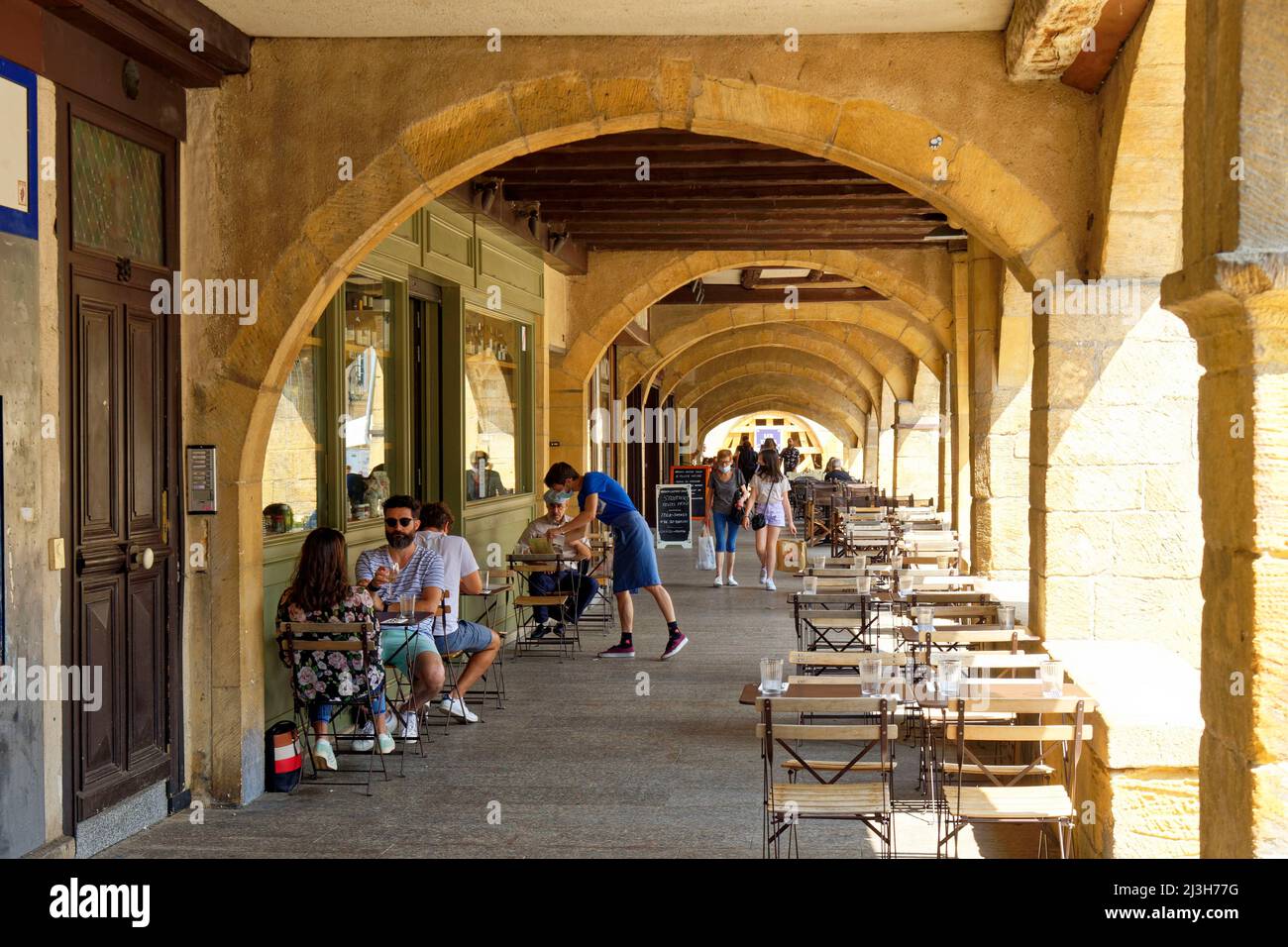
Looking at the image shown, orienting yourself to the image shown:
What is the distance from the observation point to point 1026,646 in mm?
5312

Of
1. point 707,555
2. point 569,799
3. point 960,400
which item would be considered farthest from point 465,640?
point 707,555

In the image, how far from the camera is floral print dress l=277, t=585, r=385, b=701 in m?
5.28

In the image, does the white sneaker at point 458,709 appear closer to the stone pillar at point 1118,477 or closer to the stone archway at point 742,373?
the stone pillar at point 1118,477

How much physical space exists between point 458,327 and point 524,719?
2.61m

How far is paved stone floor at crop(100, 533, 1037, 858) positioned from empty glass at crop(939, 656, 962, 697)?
54cm

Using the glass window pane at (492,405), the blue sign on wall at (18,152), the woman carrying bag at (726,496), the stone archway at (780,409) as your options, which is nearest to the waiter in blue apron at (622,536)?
the glass window pane at (492,405)

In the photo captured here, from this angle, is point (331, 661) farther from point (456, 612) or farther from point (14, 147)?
point (14, 147)

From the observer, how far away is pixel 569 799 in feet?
16.6

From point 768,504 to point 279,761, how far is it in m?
7.22

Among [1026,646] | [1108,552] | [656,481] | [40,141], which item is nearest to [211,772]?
[40,141]

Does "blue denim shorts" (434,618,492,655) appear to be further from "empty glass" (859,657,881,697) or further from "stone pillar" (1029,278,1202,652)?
"stone pillar" (1029,278,1202,652)

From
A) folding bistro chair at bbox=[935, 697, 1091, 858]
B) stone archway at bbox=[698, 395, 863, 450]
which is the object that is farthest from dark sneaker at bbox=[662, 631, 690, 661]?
stone archway at bbox=[698, 395, 863, 450]

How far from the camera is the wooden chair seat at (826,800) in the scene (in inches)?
147

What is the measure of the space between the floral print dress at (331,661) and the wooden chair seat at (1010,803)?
7.79 ft
